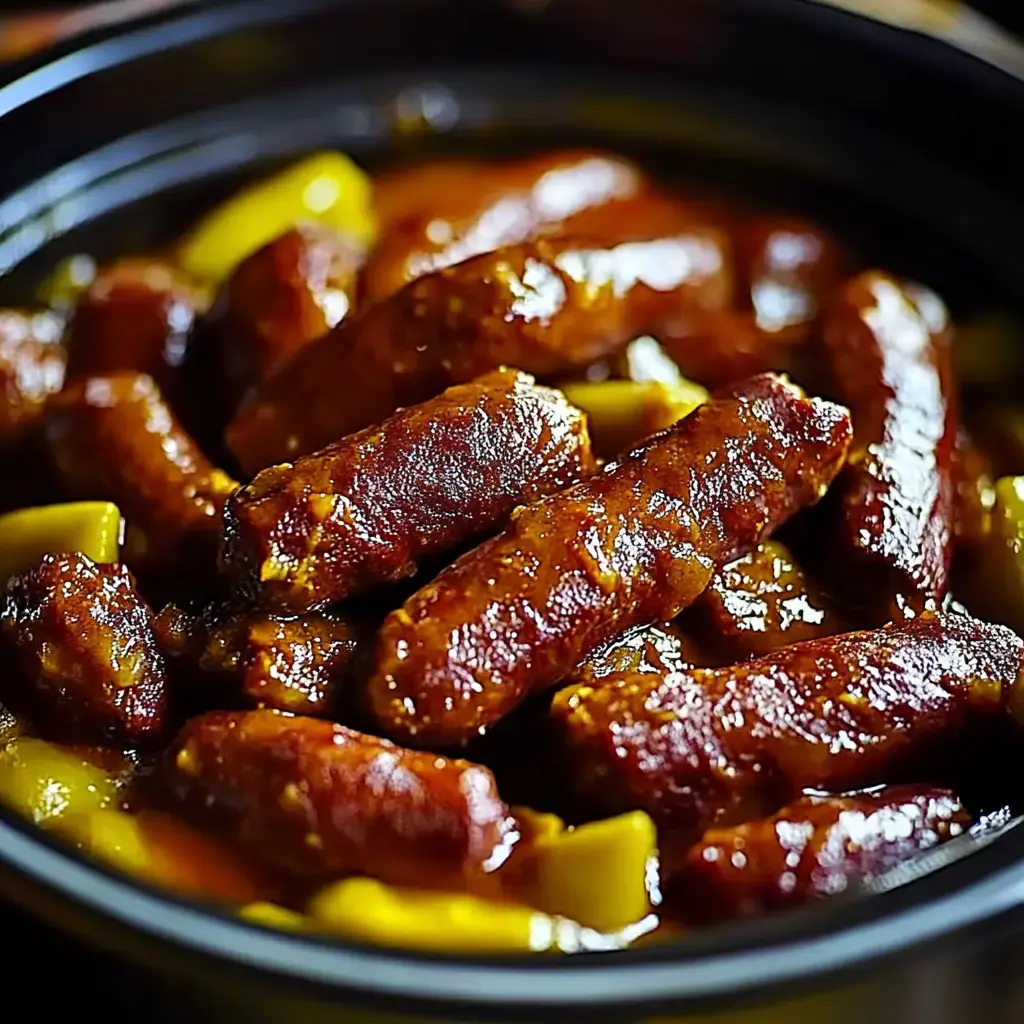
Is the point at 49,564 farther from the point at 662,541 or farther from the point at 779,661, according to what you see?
the point at 779,661

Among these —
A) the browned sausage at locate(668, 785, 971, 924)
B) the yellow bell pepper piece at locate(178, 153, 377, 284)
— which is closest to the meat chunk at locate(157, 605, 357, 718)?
the browned sausage at locate(668, 785, 971, 924)

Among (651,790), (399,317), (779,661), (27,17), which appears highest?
(27,17)

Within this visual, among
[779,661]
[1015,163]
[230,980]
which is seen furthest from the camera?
[1015,163]

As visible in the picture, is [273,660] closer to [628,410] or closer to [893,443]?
[628,410]

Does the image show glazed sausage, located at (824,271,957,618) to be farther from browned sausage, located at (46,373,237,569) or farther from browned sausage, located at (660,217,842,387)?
browned sausage, located at (46,373,237,569)

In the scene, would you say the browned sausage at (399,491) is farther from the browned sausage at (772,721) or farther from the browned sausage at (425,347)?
the browned sausage at (772,721)

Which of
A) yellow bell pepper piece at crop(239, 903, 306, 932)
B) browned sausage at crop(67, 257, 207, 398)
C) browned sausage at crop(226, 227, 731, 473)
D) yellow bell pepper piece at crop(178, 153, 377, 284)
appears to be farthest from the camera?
yellow bell pepper piece at crop(178, 153, 377, 284)

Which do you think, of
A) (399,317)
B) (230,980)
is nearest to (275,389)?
(399,317)
